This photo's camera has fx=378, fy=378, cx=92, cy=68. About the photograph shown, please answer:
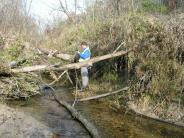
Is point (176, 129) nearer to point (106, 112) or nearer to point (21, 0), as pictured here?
point (106, 112)

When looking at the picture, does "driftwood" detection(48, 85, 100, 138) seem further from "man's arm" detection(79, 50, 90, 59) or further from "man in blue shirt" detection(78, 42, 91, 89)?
"man's arm" detection(79, 50, 90, 59)

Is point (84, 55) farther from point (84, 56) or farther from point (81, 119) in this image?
point (81, 119)

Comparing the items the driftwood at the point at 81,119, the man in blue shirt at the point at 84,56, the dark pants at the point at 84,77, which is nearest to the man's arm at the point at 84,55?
the man in blue shirt at the point at 84,56

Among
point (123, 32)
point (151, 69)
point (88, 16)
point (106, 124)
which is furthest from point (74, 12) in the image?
point (106, 124)

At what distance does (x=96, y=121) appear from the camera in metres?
11.3

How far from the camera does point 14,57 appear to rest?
49.0 feet

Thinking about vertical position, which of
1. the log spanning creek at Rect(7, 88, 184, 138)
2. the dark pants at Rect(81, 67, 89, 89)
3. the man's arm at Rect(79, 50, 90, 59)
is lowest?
the log spanning creek at Rect(7, 88, 184, 138)

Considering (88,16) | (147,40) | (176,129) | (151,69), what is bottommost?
(176,129)

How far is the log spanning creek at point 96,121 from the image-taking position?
10109 mm

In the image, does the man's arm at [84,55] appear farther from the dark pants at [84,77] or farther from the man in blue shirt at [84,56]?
the dark pants at [84,77]

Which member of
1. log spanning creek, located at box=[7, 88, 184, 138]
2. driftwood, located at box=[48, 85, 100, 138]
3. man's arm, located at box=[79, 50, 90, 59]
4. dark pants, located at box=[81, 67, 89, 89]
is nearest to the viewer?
driftwood, located at box=[48, 85, 100, 138]

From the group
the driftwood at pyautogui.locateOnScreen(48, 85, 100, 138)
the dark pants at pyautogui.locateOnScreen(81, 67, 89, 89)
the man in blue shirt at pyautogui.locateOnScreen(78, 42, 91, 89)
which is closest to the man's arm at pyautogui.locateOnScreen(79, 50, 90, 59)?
the man in blue shirt at pyautogui.locateOnScreen(78, 42, 91, 89)

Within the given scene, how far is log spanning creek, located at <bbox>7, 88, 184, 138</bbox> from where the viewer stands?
33.2 feet

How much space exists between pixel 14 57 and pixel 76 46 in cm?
581
